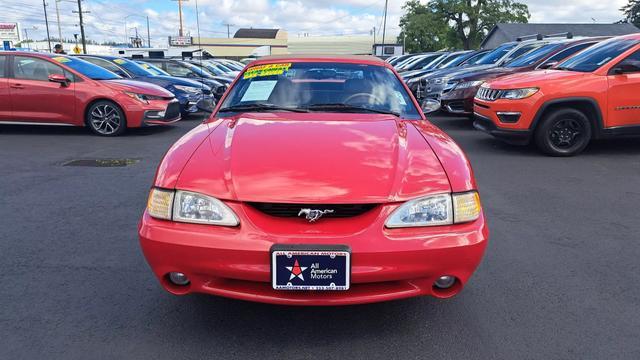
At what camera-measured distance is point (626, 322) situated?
2.51 m

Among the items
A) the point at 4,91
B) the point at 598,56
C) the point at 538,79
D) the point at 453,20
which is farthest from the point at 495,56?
the point at 453,20

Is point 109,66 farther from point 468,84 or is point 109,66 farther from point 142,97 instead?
point 468,84

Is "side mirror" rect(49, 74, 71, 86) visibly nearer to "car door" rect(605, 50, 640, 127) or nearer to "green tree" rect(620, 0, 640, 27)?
"car door" rect(605, 50, 640, 127)

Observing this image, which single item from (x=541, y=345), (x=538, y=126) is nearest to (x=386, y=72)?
(x=541, y=345)

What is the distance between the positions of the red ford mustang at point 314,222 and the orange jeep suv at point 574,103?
451 cm

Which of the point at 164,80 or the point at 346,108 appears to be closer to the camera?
the point at 346,108

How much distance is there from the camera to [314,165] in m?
2.30

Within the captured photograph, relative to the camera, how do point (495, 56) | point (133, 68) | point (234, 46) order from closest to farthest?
1. point (133, 68)
2. point (495, 56)
3. point (234, 46)

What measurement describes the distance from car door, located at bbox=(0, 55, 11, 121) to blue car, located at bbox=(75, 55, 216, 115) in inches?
111

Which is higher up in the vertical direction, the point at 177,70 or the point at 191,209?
the point at 177,70

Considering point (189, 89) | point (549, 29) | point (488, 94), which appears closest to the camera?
point (488, 94)

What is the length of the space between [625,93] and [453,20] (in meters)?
52.1

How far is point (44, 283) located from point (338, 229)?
6.52 ft

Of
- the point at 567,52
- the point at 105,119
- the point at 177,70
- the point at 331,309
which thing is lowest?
the point at 331,309
